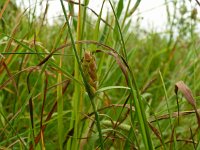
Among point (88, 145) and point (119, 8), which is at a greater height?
point (119, 8)

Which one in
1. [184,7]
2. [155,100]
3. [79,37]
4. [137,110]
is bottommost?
[155,100]

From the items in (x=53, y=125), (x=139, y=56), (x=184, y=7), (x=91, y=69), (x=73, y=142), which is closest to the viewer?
(x=91, y=69)

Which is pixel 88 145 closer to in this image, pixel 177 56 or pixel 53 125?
pixel 53 125

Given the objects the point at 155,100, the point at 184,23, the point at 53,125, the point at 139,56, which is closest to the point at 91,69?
the point at 53,125

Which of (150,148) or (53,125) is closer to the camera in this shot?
(150,148)

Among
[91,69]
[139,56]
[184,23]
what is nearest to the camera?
[91,69]

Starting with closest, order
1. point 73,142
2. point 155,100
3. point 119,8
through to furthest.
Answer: point 73,142 < point 119,8 < point 155,100

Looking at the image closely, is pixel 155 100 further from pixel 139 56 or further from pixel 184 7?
pixel 139 56

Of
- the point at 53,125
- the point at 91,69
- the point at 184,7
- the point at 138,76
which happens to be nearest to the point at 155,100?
the point at 138,76

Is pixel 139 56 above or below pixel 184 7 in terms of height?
below
